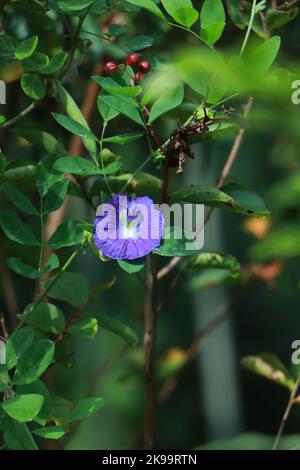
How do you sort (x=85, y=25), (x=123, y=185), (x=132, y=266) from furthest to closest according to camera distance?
1. (x=85, y=25)
2. (x=123, y=185)
3. (x=132, y=266)

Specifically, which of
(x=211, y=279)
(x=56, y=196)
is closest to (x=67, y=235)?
(x=56, y=196)

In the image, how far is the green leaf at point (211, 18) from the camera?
0.85 metres

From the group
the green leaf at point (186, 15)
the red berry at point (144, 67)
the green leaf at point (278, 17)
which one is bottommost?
the red berry at point (144, 67)

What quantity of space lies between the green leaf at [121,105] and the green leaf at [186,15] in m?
0.10

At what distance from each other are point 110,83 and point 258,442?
1.77 feet

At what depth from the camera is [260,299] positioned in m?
2.61

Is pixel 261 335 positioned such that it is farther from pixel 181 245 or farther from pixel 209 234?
pixel 181 245

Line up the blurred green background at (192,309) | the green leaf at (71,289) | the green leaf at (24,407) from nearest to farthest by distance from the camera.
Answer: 1. the green leaf at (24,407)
2. the green leaf at (71,289)
3. the blurred green background at (192,309)

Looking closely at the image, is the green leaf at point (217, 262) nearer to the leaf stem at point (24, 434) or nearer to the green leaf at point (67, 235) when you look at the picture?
the green leaf at point (67, 235)

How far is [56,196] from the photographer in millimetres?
876

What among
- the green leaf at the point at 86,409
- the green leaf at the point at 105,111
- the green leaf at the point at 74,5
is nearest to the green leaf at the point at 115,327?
the green leaf at the point at 86,409

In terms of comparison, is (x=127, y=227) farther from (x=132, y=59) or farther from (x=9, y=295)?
(x=9, y=295)

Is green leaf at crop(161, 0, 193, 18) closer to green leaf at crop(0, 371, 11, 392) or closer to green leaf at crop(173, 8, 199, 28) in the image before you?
green leaf at crop(173, 8, 199, 28)
